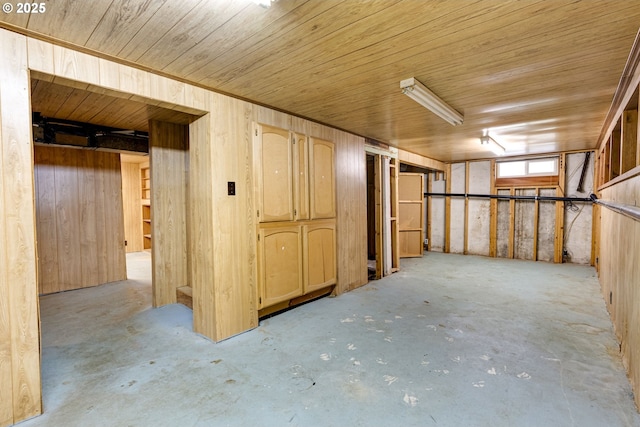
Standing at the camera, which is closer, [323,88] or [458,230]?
[323,88]

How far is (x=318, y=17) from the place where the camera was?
1635mm

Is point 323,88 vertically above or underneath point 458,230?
above

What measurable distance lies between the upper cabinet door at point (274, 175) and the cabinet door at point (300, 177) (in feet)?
0.26

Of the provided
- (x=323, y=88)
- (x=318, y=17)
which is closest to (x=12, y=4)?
(x=318, y=17)

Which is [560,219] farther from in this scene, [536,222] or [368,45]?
[368,45]

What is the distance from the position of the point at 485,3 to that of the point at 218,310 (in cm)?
283

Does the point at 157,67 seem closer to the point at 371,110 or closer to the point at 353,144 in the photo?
the point at 371,110

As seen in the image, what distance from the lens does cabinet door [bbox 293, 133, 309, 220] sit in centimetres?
338

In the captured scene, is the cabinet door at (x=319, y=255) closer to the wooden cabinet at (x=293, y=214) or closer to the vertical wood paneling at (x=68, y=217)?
the wooden cabinet at (x=293, y=214)

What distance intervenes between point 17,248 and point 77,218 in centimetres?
327

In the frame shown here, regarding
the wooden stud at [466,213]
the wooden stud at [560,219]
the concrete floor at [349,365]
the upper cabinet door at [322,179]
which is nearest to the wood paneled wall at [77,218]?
the concrete floor at [349,365]

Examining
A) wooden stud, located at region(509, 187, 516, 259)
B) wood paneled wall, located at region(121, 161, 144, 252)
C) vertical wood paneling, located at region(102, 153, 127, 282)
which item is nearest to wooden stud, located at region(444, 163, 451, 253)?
wooden stud, located at region(509, 187, 516, 259)

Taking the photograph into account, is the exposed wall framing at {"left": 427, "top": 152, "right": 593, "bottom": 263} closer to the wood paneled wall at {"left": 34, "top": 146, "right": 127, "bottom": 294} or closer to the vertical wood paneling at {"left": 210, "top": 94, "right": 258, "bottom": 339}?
the vertical wood paneling at {"left": 210, "top": 94, "right": 258, "bottom": 339}

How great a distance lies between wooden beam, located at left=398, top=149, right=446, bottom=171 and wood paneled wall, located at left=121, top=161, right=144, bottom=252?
647cm
